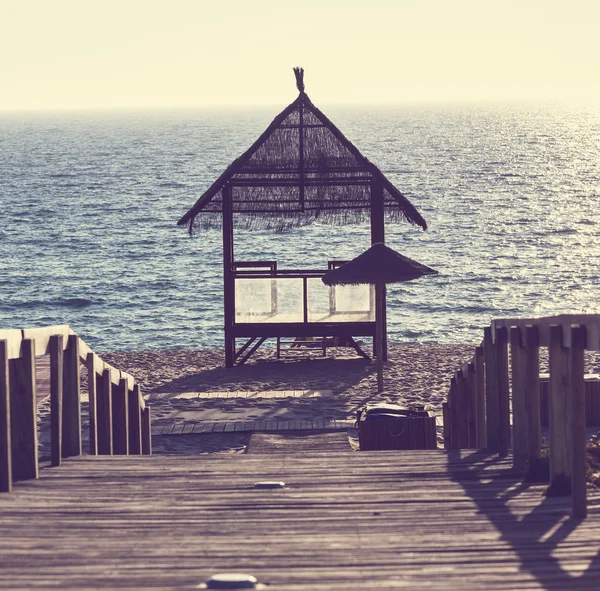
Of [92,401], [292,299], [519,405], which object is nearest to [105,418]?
[92,401]

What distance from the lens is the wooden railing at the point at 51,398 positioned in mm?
6941

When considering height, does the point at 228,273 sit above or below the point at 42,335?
below

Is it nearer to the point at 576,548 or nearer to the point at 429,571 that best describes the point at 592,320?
the point at 576,548

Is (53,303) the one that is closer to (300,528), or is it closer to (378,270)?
(378,270)

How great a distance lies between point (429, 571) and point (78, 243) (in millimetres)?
48788

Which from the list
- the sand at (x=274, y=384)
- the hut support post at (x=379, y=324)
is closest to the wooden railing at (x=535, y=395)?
the sand at (x=274, y=384)

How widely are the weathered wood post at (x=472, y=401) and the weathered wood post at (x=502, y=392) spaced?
110 cm

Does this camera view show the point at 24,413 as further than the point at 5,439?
Yes

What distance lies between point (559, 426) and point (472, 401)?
120 inches

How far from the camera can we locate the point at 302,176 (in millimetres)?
17891

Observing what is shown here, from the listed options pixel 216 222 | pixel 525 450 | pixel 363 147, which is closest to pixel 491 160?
pixel 363 147

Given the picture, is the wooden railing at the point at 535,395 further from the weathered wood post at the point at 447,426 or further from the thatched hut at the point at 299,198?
the thatched hut at the point at 299,198

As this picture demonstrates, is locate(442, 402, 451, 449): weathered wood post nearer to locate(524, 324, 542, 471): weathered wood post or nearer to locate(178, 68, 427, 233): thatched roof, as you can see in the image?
locate(524, 324, 542, 471): weathered wood post

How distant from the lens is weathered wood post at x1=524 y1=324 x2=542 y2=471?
6.82m
